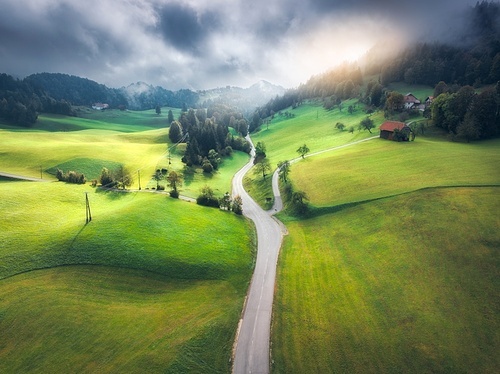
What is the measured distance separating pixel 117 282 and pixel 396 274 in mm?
44711

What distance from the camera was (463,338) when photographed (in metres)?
36.3

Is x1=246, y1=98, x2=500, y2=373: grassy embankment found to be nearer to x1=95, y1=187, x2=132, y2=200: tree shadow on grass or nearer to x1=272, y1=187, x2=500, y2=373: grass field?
x1=272, y1=187, x2=500, y2=373: grass field

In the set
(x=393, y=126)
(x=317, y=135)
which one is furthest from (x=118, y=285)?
(x=317, y=135)

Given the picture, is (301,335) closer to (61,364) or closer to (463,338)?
(463,338)

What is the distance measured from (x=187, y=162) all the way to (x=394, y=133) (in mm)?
→ 81766

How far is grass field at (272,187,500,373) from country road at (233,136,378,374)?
1.55m

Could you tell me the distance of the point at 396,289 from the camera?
149 ft

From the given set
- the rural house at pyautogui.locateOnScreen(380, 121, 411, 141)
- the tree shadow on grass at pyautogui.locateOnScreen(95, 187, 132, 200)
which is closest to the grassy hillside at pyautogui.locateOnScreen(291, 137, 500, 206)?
the rural house at pyautogui.locateOnScreen(380, 121, 411, 141)

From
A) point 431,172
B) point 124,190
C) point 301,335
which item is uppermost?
point 431,172

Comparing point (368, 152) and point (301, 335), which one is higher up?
point (368, 152)


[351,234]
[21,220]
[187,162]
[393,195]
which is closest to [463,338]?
[351,234]

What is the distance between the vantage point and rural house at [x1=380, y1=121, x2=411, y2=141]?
109m

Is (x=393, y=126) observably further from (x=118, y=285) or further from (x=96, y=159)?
(x=96, y=159)

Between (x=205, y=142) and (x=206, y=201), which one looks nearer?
(x=206, y=201)
